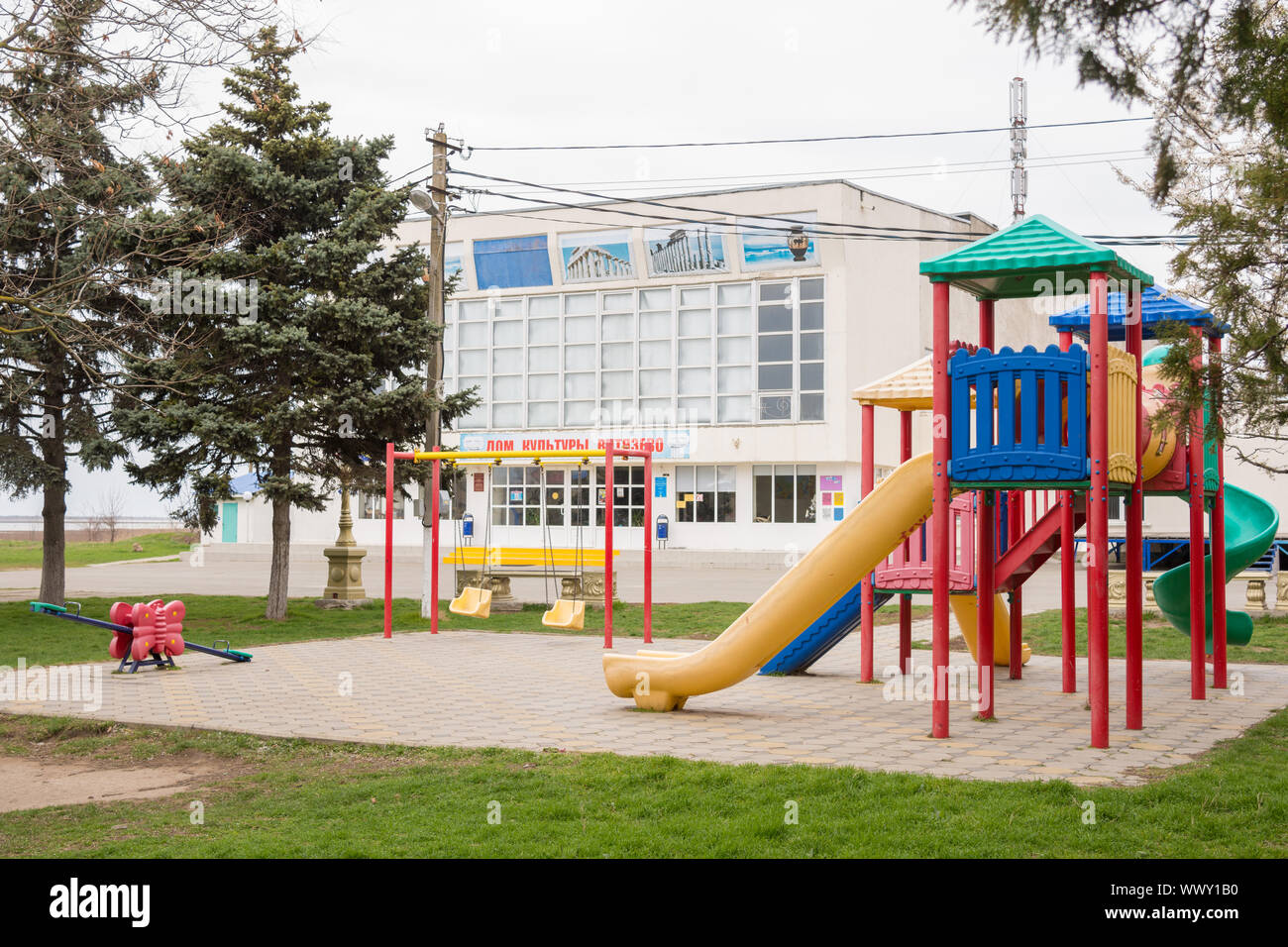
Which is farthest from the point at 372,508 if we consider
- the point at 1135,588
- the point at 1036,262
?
the point at 1036,262

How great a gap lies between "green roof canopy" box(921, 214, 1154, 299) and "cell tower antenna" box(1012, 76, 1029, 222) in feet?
113

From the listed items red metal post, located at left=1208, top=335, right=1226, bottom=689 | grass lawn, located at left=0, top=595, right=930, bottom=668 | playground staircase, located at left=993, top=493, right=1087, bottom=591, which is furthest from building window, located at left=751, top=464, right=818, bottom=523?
playground staircase, located at left=993, top=493, right=1087, bottom=591

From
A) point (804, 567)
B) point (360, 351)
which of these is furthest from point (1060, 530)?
point (360, 351)

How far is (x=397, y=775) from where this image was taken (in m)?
7.82

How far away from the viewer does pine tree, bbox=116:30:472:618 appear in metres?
18.1

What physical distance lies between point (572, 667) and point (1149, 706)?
236 inches

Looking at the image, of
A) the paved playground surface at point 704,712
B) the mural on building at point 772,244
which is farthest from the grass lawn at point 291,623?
the mural on building at point 772,244

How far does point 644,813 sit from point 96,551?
149 ft

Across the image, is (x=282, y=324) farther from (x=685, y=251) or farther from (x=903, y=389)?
(x=685, y=251)

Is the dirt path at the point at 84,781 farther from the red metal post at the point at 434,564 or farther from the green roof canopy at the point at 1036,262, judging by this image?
the red metal post at the point at 434,564

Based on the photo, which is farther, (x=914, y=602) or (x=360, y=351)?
(x=914, y=602)

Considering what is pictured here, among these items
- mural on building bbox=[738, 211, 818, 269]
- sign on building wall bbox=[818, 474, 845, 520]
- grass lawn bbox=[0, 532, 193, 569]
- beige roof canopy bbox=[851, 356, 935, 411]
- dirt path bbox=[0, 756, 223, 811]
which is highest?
mural on building bbox=[738, 211, 818, 269]

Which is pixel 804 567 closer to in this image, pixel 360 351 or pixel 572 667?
pixel 572 667

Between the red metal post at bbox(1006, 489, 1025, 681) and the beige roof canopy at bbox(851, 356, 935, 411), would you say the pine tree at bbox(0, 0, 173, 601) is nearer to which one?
the beige roof canopy at bbox(851, 356, 935, 411)
